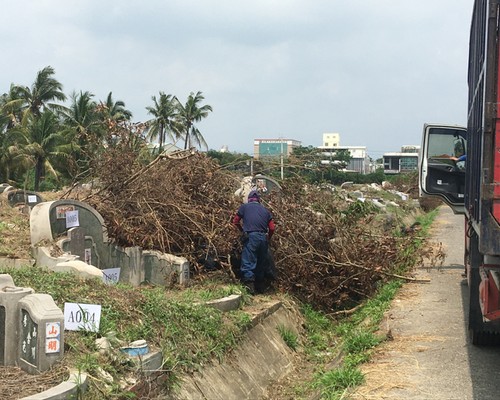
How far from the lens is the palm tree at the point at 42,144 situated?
38.6m

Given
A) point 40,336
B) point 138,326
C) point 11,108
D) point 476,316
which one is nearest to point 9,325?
point 40,336

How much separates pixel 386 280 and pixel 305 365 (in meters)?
3.13

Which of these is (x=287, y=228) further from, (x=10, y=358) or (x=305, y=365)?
(x=10, y=358)

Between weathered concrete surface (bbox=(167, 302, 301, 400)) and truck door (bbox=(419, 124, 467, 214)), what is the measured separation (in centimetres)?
395

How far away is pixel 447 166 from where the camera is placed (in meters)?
10.8

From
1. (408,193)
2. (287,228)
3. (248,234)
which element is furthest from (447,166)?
(408,193)

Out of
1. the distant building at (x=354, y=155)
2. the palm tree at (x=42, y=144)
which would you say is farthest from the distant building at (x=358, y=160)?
the palm tree at (x=42, y=144)

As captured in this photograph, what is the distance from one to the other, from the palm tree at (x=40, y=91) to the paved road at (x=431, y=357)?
137 ft

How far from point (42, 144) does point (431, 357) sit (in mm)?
36386

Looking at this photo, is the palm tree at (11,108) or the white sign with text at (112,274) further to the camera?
the palm tree at (11,108)

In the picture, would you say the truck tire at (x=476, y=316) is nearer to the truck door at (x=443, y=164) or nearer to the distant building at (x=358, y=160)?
the truck door at (x=443, y=164)

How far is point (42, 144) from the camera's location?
1529 inches

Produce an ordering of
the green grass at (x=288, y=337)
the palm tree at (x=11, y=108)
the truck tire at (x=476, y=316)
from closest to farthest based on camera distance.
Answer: the truck tire at (x=476, y=316)
the green grass at (x=288, y=337)
the palm tree at (x=11, y=108)

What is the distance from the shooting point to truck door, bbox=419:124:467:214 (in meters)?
10.7
